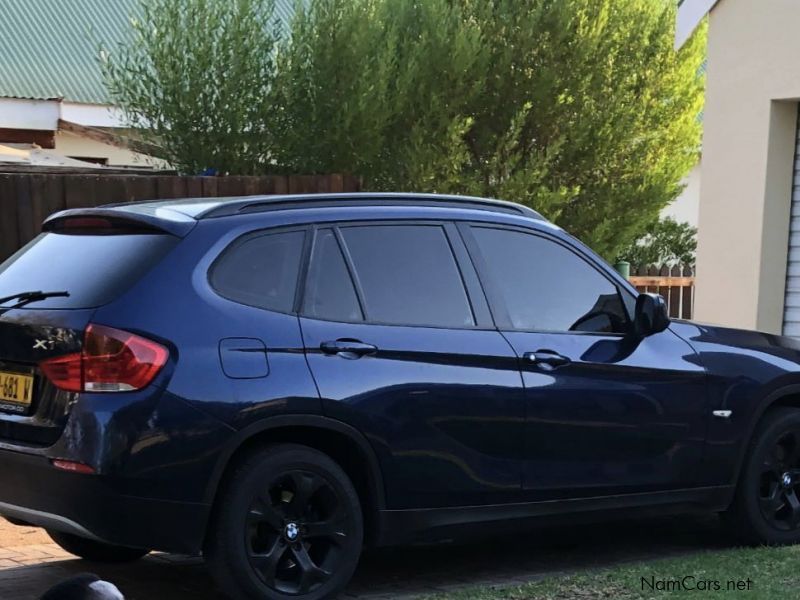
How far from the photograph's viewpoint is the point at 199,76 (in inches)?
454

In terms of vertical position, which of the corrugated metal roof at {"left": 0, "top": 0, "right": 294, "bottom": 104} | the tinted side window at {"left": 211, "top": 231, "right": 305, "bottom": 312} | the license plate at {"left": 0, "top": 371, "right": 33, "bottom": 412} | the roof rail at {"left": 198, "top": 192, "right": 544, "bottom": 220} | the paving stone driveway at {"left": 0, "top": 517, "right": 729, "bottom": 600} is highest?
the corrugated metal roof at {"left": 0, "top": 0, "right": 294, "bottom": 104}

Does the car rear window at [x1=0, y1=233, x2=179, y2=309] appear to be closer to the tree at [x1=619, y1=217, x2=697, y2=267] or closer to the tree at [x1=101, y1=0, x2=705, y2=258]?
the tree at [x1=101, y1=0, x2=705, y2=258]

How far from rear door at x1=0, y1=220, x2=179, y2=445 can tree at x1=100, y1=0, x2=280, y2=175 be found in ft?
19.8

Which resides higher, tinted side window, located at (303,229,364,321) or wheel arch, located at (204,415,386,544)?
tinted side window, located at (303,229,364,321)

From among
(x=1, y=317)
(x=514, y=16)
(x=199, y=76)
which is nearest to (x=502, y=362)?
(x=1, y=317)

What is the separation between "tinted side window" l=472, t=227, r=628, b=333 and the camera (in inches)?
248

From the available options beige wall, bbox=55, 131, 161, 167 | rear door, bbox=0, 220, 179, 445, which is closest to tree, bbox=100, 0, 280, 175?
rear door, bbox=0, 220, 179, 445

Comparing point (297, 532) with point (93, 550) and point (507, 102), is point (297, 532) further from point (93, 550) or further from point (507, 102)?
point (507, 102)

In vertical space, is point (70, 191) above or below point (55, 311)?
above

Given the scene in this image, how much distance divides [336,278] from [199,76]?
623 centimetres

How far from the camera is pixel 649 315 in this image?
6.51 m

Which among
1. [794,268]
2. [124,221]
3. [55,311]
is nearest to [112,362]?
[55,311]

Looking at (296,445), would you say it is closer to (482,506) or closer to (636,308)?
(482,506)

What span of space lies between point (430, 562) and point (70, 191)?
15.2 feet
